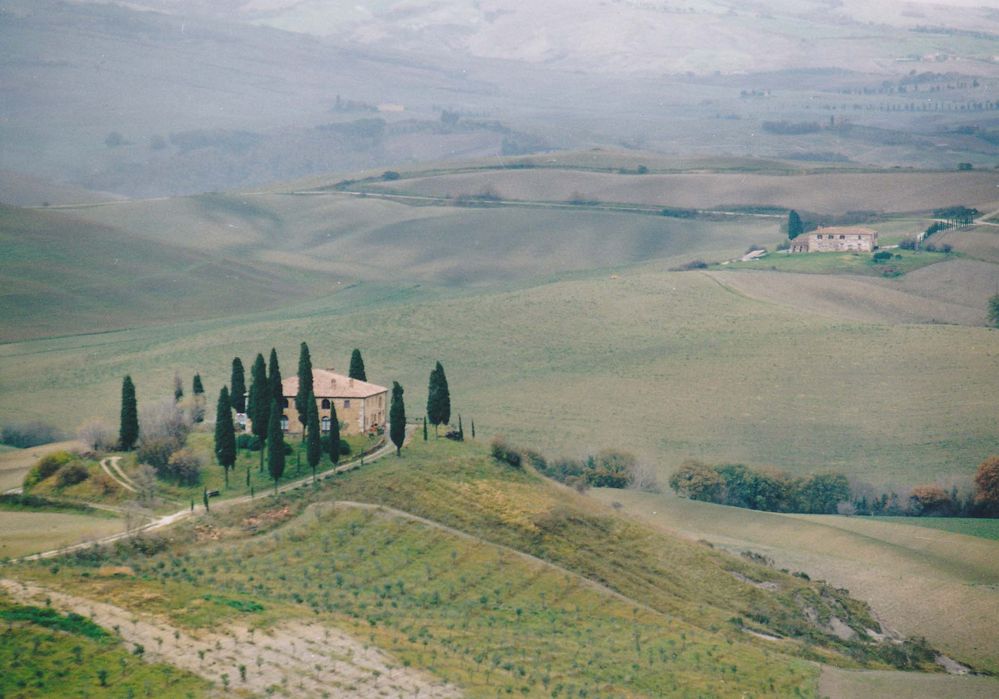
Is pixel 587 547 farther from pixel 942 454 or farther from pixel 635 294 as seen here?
pixel 635 294

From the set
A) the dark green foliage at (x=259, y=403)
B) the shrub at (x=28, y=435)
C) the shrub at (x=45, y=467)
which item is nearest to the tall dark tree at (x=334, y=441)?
the dark green foliage at (x=259, y=403)

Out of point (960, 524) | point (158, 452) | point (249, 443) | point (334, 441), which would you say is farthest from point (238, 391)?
point (960, 524)

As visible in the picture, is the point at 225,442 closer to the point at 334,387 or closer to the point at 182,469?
the point at 182,469

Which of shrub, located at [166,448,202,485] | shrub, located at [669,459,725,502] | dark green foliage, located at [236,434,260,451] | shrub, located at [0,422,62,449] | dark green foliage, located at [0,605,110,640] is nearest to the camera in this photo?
dark green foliage, located at [0,605,110,640]

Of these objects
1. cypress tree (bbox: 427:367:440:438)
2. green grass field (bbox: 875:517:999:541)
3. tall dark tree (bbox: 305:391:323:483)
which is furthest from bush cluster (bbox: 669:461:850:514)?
tall dark tree (bbox: 305:391:323:483)

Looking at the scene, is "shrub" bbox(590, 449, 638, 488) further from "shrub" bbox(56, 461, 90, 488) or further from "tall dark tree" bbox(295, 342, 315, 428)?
"shrub" bbox(56, 461, 90, 488)

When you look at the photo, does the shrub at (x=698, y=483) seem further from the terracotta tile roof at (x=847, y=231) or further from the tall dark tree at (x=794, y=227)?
the tall dark tree at (x=794, y=227)
